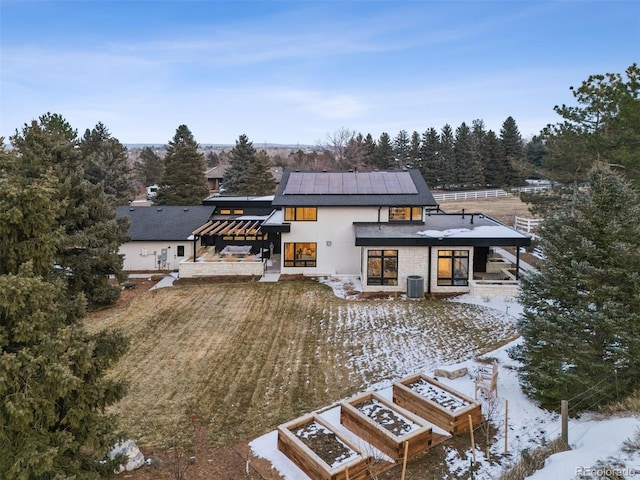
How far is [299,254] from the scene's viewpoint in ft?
75.2

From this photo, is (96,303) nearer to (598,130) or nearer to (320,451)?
(320,451)

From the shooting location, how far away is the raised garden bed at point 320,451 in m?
6.85

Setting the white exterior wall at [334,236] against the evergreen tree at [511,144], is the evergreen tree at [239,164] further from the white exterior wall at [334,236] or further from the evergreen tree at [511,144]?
the evergreen tree at [511,144]

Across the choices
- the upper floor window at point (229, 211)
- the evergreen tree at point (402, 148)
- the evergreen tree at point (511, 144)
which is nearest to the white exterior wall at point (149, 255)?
the upper floor window at point (229, 211)

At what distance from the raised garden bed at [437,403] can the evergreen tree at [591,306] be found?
5.26ft

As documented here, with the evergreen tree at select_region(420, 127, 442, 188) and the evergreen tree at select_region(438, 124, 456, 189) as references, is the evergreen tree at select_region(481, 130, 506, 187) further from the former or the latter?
the evergreen tree at select_region(420, 127, 442, 188)

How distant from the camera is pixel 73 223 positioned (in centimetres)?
1706

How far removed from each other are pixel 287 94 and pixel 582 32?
43372 millimetres

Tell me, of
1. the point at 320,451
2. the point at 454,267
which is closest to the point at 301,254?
the point at 454,267

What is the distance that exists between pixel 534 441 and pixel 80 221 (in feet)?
57.9

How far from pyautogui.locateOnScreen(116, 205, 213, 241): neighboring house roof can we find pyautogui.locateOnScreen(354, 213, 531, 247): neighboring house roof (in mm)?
11606

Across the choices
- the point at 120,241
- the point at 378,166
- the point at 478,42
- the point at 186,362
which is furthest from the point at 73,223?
the point at 378,166

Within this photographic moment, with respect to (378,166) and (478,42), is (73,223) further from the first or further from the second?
(378,166)

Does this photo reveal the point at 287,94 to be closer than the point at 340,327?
No
